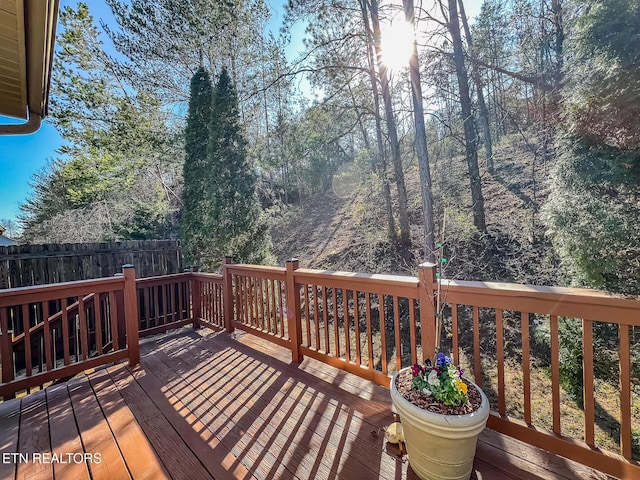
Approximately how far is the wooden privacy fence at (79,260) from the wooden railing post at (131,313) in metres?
3.21

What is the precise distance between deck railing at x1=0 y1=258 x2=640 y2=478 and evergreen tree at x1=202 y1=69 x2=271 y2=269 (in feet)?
5.13

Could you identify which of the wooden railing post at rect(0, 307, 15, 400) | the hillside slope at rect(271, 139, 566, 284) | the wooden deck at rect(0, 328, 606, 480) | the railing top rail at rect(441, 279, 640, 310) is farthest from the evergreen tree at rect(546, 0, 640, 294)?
the wooden railing post at rect(0, 307, 15, 400)

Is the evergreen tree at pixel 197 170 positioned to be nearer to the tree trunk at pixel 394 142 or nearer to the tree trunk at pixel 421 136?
the tree trunk at pixel 394 142

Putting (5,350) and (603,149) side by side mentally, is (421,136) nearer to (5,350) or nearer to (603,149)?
(603,149)

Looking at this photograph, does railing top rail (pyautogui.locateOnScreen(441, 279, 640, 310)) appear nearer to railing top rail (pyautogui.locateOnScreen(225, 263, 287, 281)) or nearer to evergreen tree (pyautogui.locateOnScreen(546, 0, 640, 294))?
railing top rail (pyautogui.locateOnScreen(225, 263, 287, 281))

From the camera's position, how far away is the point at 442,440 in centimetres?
137

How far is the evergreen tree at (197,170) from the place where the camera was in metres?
5.88

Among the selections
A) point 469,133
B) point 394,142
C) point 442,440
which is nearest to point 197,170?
point 394,142

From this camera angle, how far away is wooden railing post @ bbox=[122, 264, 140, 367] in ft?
9.91

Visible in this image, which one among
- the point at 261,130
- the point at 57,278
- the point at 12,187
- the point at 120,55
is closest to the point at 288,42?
the point at 261,130

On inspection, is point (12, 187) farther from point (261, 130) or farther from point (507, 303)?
point (507, 303)

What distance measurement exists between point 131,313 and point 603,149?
17.1 feet

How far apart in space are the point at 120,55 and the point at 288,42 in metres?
4.85

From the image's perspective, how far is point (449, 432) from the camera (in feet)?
4.37
